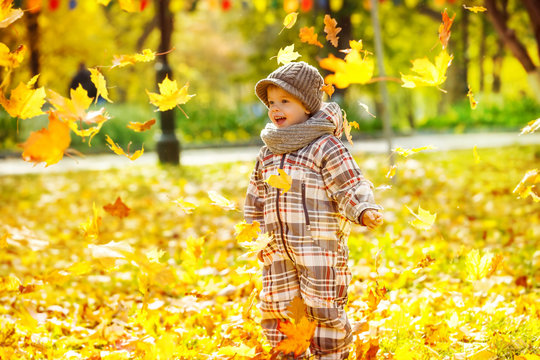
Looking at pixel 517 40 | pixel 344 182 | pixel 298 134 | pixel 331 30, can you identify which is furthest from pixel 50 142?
pixel 517 40

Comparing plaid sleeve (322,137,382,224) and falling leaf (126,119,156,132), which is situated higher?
falling leaf (126,119,156,132)

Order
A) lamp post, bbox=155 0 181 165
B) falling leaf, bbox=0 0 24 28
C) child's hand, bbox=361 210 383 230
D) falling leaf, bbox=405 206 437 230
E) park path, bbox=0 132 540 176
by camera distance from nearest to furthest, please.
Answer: falling leaf, bbox=0 0 24 28
child's hand, bbox=361 210 383 230
falling leaf, bbox=405 206 437 230
lamp post, bbox=155 0 181 165
park path, bbox=0 132 540 176

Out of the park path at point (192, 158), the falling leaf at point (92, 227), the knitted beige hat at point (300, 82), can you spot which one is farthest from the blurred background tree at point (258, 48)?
the falling leaf at point (92, 227)

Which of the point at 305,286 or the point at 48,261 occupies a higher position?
the point at 305,286

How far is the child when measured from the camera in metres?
2.47

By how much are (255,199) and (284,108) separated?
0.44 m

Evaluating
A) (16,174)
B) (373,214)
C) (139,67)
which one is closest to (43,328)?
(373,214)

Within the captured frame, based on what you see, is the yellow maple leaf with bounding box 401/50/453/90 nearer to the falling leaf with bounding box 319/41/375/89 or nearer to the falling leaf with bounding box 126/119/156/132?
the falling leaf with bounding box 319/41/375/89

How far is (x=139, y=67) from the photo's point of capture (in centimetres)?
2697

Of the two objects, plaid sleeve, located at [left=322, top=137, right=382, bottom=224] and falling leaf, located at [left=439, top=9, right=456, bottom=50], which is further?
plaid sleeve, located at [left=322, top=137, right=382, bottom=224]

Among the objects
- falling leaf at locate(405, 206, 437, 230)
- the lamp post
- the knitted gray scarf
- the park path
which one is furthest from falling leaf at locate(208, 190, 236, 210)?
the lamp post

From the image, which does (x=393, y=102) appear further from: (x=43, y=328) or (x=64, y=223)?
(x=43, y=328)

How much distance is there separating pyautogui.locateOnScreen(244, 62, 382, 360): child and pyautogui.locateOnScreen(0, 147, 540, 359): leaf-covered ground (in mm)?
215

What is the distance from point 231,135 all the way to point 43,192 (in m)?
7.68
